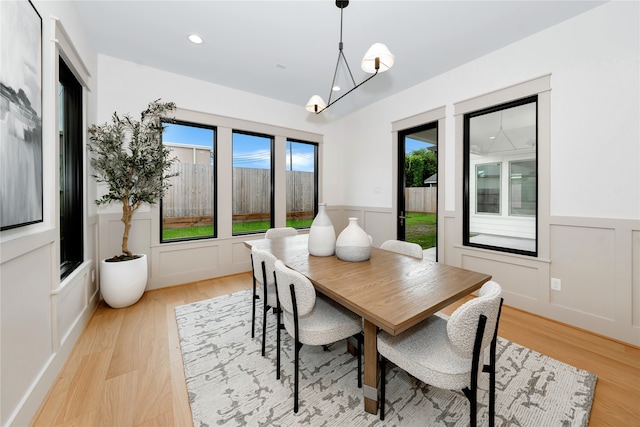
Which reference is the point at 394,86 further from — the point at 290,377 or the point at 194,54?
the point at 290,377

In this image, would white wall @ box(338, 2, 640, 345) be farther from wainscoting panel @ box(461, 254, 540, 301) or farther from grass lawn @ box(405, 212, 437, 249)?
grass lawn @ box(405, 212, 437, 249)

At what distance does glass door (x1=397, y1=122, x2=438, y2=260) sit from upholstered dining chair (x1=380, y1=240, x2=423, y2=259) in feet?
4.96

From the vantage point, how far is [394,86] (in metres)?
3.64

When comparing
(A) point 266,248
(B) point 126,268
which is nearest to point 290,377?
(A) point 266,248

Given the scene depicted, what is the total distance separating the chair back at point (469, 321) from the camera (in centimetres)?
101

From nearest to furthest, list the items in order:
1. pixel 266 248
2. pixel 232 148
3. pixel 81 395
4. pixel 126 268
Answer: pixel 81 395
pixel 266 248
pixel 126 268
pixel 232 148

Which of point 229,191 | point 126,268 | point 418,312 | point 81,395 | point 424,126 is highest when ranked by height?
point 424,126

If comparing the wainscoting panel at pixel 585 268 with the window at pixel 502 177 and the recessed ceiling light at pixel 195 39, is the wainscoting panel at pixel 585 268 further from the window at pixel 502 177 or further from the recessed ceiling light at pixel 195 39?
the recessed ceiling light at pixel 195 39

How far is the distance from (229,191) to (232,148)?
69cm

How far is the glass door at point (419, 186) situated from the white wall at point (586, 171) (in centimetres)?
78

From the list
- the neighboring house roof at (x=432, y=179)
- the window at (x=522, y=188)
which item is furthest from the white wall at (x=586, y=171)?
the neighboring house roof at (x=432, y=179)

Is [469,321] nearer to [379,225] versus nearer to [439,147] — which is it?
[439,147]

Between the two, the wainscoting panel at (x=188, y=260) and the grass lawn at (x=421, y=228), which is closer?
the wainscoting panel at (x=188, y=260)

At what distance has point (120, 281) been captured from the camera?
260cm
